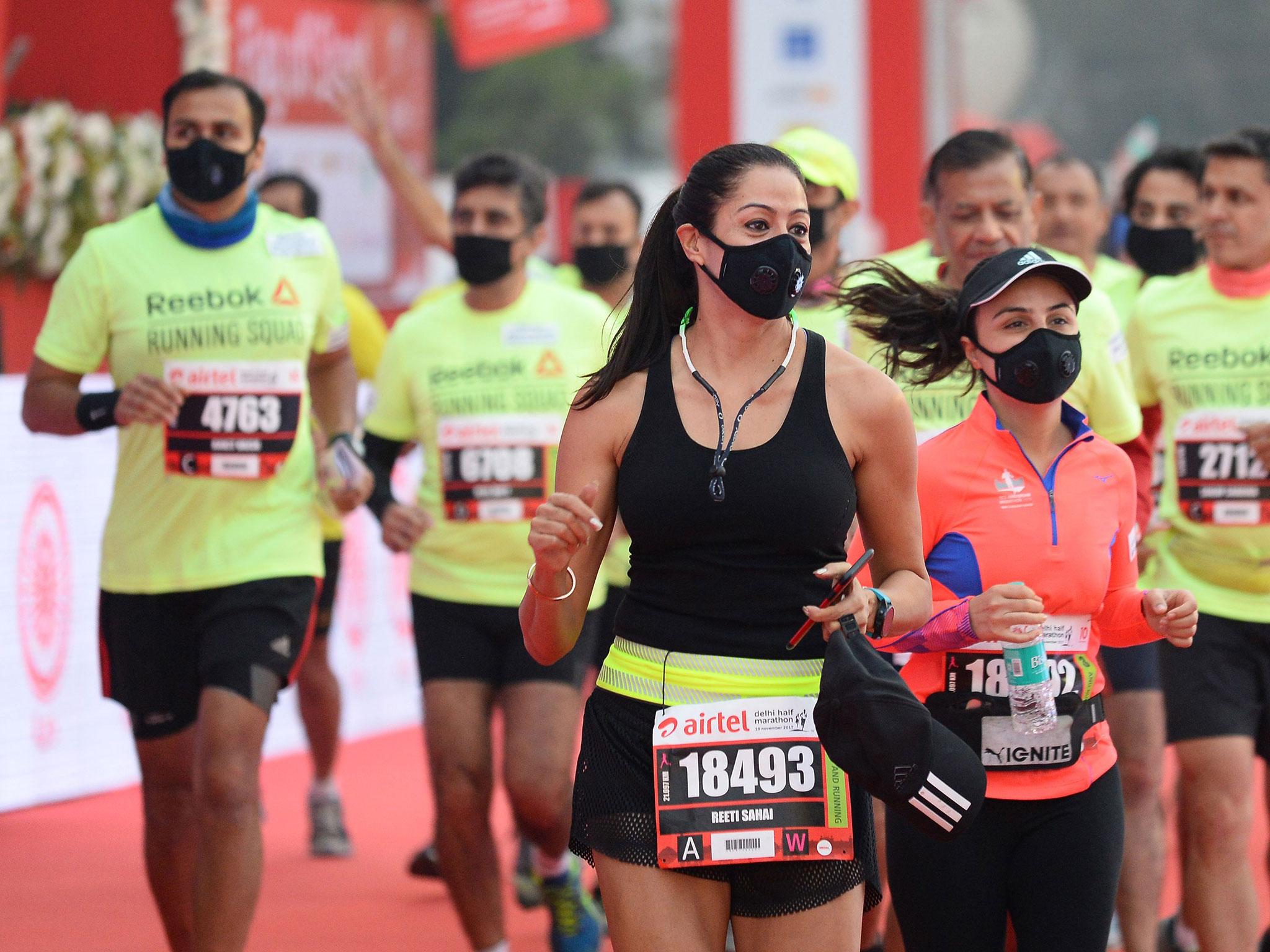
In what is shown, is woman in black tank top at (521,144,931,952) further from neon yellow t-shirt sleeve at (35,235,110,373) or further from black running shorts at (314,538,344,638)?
black running shorts at (314,538,344,638)

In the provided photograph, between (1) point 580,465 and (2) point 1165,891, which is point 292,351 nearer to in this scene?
A: (1) point 580,465

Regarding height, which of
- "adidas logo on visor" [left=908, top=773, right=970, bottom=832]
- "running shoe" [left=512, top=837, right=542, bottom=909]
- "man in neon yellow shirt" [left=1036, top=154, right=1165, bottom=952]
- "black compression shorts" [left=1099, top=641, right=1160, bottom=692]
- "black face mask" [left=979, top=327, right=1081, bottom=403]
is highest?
"black face mask" [left=979, top=327, right=1081, bottom=403]

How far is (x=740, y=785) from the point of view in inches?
146

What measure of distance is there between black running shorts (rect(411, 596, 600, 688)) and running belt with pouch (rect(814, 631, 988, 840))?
2570mm

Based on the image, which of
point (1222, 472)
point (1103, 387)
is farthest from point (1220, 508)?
point (1103, 387)

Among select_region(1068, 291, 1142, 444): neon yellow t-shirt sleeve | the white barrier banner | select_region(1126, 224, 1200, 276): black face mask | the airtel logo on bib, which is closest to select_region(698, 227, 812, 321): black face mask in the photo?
select_region(1068, 291, 1142, 444): neon yellow t-shirt sleeve

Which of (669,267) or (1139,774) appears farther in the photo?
(1139,774)

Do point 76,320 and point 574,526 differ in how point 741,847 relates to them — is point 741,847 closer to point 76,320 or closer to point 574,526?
point 574,526

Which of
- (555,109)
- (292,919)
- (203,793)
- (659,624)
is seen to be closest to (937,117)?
(292,919)

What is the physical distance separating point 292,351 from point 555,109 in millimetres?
49103

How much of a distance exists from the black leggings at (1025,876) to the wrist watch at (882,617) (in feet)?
2.14

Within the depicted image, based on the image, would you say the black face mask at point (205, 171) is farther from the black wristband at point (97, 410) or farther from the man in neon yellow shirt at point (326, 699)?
the man in neon yellow shirt at point (326, 699)

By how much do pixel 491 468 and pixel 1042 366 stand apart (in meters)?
2.46

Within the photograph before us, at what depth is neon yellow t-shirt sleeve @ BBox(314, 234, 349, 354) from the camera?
6.06m
